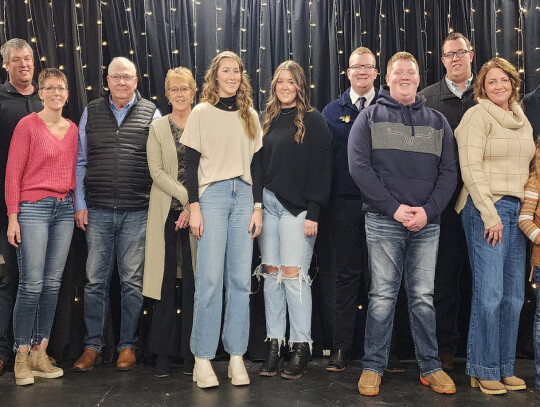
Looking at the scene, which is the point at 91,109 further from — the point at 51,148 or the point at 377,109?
the point at 377,109

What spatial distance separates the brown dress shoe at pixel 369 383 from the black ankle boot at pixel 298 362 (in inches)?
14.7

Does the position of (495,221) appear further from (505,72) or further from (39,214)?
(39,214)

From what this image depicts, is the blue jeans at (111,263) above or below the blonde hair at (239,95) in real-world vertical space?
below

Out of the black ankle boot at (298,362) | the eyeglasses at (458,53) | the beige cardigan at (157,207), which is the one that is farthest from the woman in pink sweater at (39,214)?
the eyeglasses at (458,53)

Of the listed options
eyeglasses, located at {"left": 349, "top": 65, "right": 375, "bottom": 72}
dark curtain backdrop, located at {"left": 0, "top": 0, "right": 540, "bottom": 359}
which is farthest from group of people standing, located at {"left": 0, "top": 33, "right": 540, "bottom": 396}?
dark curtain backdrop, located at {"left": 0, "top": 0, "right": 540, "bottom": 359}

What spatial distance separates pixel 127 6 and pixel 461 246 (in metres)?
2.70

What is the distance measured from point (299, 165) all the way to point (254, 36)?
1.27 m

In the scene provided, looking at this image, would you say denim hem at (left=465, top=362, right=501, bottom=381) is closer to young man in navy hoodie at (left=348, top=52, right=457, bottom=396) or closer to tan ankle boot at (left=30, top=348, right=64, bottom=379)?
young man in navy hoodie at (left=348, top=52, right=457, bottom=396)

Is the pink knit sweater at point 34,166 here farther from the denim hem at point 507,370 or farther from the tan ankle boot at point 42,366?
the denim hem at point 507,370

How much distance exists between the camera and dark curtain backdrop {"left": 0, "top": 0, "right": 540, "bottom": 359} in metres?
4.08

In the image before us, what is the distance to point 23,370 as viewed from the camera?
3.36 m

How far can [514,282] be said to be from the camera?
3234 millimetres

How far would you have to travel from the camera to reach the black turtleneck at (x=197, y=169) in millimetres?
3244

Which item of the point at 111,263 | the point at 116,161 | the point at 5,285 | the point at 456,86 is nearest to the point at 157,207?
the point at 116,161
